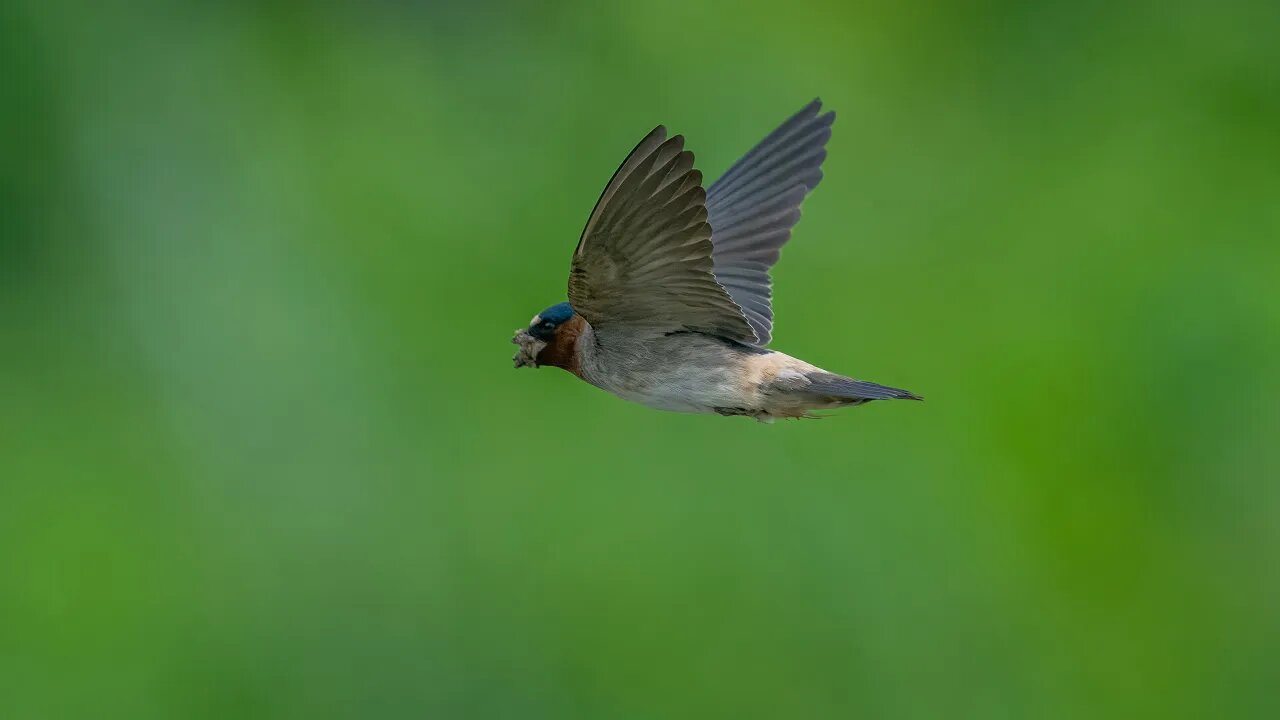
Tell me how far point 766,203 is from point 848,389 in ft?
2.61

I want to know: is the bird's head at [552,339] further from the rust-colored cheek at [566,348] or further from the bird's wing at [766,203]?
the bird's wing at [766,203]

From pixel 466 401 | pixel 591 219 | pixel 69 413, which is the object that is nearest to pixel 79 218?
pixel 69 413

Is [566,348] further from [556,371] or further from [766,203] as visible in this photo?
[556,371]

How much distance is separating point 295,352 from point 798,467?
195 centimetres

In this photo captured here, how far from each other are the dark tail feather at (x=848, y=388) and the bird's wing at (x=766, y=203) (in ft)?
1.94

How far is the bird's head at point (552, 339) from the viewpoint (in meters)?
2.82

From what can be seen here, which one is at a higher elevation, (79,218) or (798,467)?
(79,218)

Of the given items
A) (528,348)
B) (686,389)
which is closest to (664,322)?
(686,389)

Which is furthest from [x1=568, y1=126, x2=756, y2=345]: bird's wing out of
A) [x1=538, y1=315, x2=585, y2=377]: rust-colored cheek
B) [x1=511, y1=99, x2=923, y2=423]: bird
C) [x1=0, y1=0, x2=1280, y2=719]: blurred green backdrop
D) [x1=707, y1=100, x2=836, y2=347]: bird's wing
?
[x1=0, y1=0, x2=1280, y2=719]: blurred green backdrop

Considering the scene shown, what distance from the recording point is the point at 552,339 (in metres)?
2.82

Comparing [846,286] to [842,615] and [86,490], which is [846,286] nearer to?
[842,615]

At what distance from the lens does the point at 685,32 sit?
7.45 m

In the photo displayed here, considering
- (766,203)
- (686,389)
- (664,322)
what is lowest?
(686,389)

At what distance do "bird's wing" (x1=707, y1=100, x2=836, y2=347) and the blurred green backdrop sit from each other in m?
2.05
